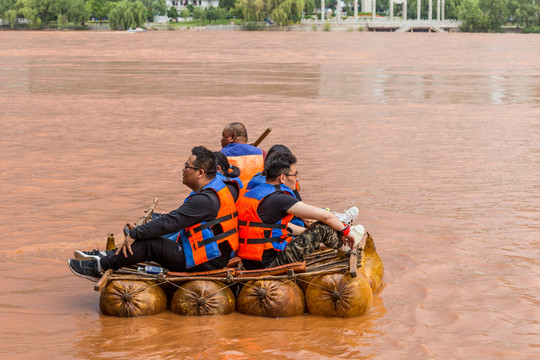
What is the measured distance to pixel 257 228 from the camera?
22.3 feet

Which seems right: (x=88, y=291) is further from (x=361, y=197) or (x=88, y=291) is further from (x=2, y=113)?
(x=2, y=113)

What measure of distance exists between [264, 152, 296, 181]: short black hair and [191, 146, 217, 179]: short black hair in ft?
1.52

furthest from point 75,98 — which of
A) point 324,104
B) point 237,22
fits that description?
point 237,22

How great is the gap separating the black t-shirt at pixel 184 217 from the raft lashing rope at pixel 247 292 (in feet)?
1.23

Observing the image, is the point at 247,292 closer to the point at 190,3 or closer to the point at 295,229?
the point at 295,229

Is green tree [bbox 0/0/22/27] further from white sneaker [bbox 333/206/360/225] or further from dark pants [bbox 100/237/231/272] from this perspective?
dark pants [bbox 100/237/231/272]

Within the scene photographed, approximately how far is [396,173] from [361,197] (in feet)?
6.93

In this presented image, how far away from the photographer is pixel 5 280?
25.3 ft

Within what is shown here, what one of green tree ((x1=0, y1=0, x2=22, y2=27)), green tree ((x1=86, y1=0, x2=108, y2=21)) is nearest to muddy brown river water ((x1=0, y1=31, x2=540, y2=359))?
green tree ((x1=0, y1=0, x2=22, y2=27))

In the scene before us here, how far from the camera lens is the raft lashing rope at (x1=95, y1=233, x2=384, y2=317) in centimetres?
658

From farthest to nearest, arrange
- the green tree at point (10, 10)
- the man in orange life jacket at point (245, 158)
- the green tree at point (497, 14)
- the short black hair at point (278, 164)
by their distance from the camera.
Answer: the green tree at point (497, 14) → the green tree at point (10, 10) → the man in orange life jacket at point (245, 158) → the short black hair at point (278, 164)

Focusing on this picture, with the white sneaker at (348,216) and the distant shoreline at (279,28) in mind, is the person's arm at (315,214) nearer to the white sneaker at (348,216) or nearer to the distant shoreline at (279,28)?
the white sneaker at (348,216)

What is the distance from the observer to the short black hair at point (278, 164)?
6734mm

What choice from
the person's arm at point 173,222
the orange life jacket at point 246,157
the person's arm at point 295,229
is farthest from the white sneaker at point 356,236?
the orange life jacket at point 246,157
